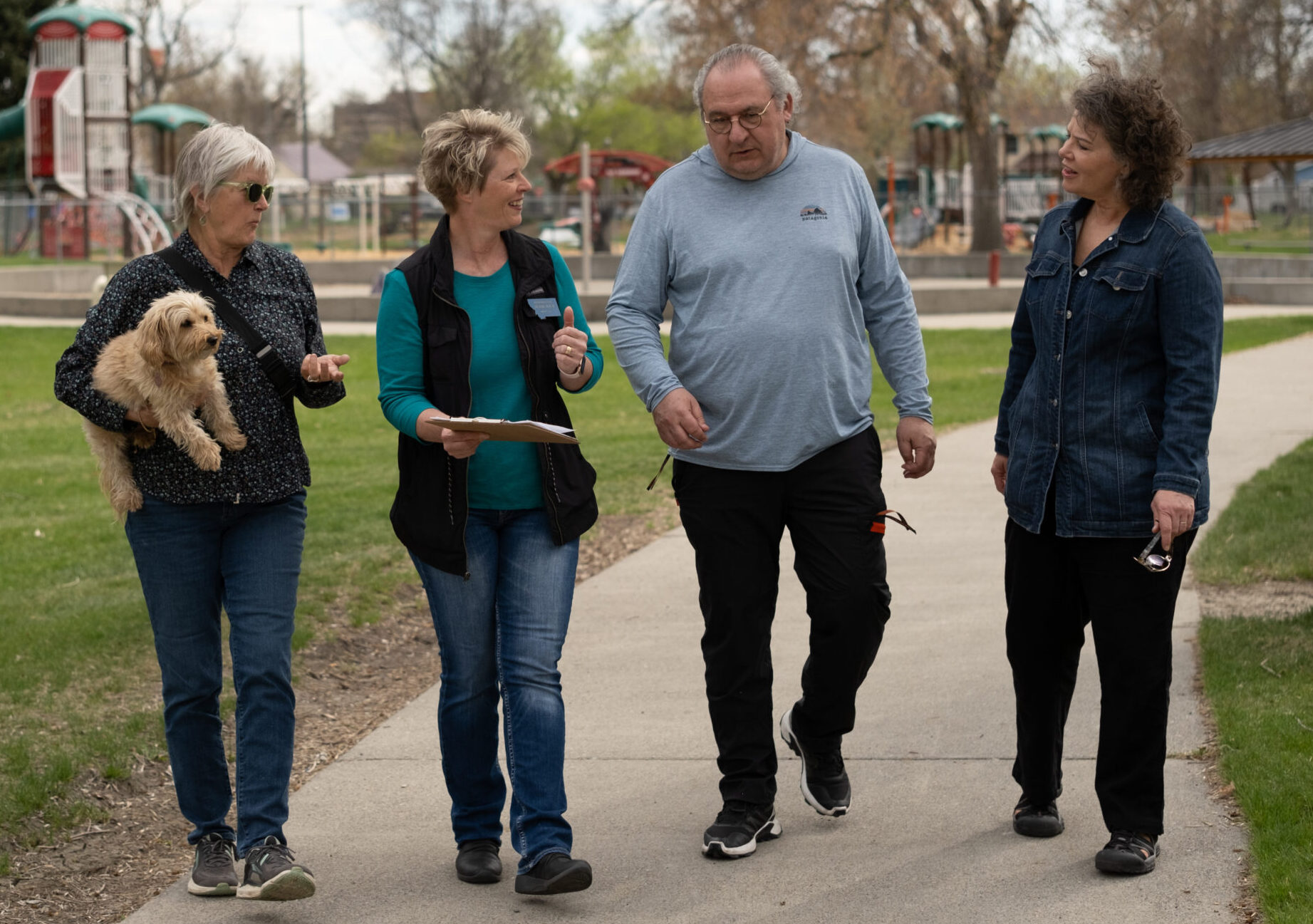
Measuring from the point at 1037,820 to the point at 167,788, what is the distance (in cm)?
271

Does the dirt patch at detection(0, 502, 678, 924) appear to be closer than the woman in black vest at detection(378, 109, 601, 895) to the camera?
No

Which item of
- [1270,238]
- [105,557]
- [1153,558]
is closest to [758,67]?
[1153,558]

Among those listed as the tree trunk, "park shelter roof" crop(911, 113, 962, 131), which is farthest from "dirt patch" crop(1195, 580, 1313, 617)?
"park shelter roof" crop(911, 113, 962, 131)

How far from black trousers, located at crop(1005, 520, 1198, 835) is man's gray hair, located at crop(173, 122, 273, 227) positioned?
2197 mm

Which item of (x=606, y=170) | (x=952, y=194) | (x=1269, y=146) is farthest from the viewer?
(x=952, y=194)

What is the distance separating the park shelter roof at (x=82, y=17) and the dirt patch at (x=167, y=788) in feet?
108

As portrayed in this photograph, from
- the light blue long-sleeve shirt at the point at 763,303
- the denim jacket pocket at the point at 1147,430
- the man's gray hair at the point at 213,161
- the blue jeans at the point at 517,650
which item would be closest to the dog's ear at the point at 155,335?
the man's gray hair at the point at 213,161

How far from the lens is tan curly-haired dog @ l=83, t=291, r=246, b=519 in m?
3.63

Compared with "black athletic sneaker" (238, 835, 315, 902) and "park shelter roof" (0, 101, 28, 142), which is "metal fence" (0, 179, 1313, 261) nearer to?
"park shelter roof" (0, 101, 28, 142)

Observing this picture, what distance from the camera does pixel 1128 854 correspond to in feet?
12.4

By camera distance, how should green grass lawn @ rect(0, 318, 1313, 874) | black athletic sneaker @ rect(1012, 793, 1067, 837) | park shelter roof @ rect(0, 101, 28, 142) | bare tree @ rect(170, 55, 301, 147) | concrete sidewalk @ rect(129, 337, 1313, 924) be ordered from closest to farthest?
concrete sidewalk @ rect(129, 337, 1313, 924)
black athletic sneaker @ rect(1012, 793, 1067, 837)
green grass lawn @ rect(0, 318, 1313, 874)
park shelter roof @ rect(0, 101, 28, 142)
bare tree @ rect(170, 55, 301, 147)

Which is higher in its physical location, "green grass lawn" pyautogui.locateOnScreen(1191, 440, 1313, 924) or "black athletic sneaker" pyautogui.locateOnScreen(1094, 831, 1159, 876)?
"green grass lawn" pyautogui.locateOnScreen(1191, 440, 1313, 924)

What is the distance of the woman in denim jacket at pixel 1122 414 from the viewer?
3645 millimetres

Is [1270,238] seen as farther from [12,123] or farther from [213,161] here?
[213,161]
